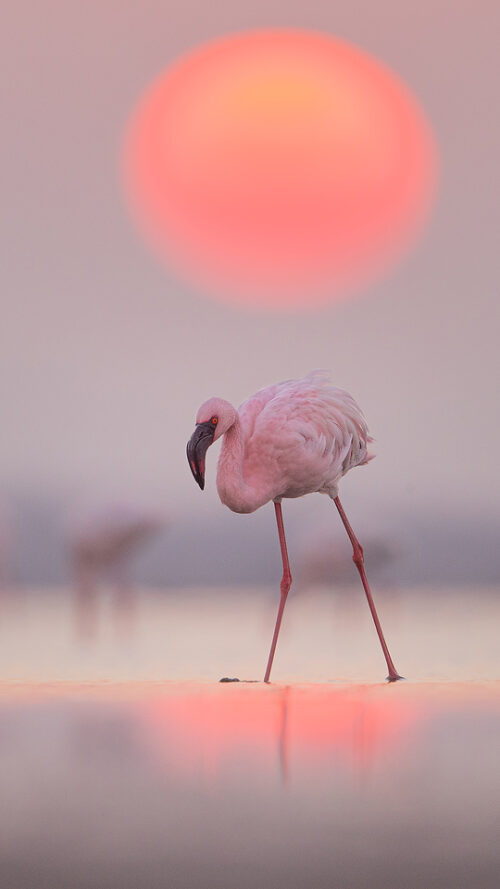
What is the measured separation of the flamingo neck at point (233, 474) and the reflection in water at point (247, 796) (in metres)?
1.63

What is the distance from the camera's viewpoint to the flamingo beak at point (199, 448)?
4.44 meters

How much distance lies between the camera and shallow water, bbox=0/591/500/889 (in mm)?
1648

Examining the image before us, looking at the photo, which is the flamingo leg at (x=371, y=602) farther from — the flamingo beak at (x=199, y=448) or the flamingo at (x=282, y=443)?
the flamingo beak at (x=199, y=448)

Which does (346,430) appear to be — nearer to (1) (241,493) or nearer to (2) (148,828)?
(1) (241,493)

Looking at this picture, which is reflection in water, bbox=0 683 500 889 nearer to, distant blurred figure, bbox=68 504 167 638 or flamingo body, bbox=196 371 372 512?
flamingo body, bbox=196 371 372 512

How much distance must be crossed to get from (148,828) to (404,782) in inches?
21.9

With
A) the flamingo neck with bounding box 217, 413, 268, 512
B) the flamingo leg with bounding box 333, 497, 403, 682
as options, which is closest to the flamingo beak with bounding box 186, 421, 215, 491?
the flamingo neck with bounding box 217, 413, 268, 512

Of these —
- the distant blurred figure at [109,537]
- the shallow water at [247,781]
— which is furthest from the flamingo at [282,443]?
the distant blurred figure at [109,537]

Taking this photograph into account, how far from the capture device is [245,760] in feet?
7.84

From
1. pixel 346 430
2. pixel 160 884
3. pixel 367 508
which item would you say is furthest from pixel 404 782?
pixel 367 508

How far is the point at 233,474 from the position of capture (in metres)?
4.86

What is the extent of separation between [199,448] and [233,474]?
1.24 feet

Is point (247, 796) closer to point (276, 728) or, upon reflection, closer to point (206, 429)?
point (276, 728)

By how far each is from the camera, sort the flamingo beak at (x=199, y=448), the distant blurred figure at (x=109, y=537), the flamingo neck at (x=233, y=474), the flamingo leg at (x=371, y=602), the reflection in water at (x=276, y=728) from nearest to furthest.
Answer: the reflection in water at (x=276, y=728)
the flamingo beak at (x=199, y=448)
the flamingo leg at (x=371, y=602)
the flamingo neck at (x=233, y=474)
the distant blurred figure at (x=109, y=537)
